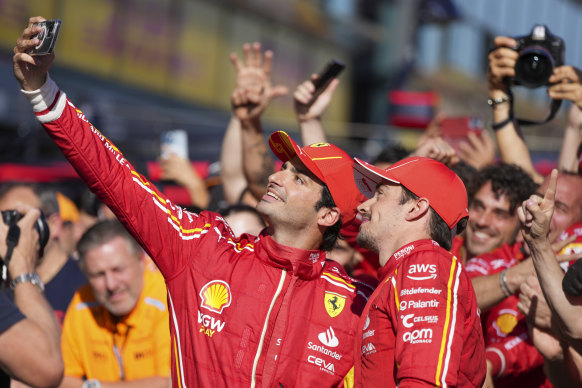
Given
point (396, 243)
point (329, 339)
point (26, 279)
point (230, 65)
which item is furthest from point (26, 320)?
point (230, 65)

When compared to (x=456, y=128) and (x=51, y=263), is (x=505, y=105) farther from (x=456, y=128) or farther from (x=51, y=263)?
(x=51, y=263)

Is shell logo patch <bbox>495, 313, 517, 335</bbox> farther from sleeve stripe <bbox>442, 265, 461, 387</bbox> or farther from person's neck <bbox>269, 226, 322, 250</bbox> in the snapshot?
sleeve stripe <bbox>442, 265, 461, 387</bbox>

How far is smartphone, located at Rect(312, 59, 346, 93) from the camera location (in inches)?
179

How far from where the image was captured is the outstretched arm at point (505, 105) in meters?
4.52

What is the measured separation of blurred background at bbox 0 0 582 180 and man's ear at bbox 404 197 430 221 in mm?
3020

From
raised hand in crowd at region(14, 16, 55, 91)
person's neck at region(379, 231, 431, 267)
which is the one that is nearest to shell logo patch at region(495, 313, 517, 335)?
person's neck at region(379, 231, 431, 267)

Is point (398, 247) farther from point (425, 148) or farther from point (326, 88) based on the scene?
point (326, 88)

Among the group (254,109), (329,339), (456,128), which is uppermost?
(456,128)

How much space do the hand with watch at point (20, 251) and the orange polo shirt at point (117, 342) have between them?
108 centimetres

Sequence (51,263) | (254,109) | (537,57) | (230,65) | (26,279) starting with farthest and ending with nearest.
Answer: (230,65), (51,263), (254,109), (537,57), (26,279)

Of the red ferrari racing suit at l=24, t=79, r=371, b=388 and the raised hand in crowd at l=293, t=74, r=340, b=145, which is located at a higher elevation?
the raised hand in crowd at l=293, t=74, r=340, b=145

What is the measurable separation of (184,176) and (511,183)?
8.89ft

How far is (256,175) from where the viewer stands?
4.95 meters

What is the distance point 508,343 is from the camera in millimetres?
4031
